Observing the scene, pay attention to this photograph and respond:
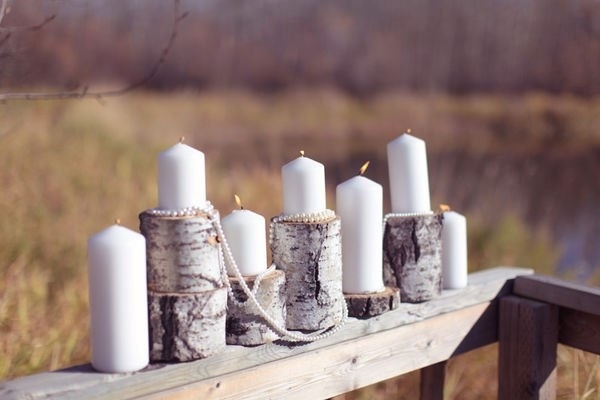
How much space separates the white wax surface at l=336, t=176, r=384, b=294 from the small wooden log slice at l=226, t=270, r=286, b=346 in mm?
155

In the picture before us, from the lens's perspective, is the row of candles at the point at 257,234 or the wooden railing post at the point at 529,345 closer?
the row of candles at the point at 257,234

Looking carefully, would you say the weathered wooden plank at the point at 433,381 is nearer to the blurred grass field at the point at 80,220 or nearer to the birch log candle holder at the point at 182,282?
the blurred grass field at the point at 80,220

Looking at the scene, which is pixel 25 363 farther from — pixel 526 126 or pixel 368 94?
pixel 368 94

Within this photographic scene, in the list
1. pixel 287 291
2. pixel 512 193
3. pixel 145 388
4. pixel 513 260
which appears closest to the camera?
pixel 145 388

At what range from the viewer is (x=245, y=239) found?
1.01m

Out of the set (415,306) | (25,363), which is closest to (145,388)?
(415,306)

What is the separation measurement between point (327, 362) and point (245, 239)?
0.23 m

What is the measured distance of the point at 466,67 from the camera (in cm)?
1003

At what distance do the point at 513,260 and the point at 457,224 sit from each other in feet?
5.43

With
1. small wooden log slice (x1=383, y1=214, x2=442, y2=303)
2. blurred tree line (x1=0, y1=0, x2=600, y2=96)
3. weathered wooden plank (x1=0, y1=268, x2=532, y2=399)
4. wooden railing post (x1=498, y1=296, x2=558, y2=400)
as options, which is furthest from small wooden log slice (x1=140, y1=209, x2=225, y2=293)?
blurred tree line (x1=0, y1=0, x2=600, y2=96)

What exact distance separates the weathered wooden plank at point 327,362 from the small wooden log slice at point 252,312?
2cm

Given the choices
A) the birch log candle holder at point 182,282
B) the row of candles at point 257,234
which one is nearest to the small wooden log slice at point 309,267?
the row of candles at point 257,234

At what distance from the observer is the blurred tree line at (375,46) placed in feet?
26.9

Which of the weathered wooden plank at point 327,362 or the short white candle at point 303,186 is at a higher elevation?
the short white candle at point 303,186
